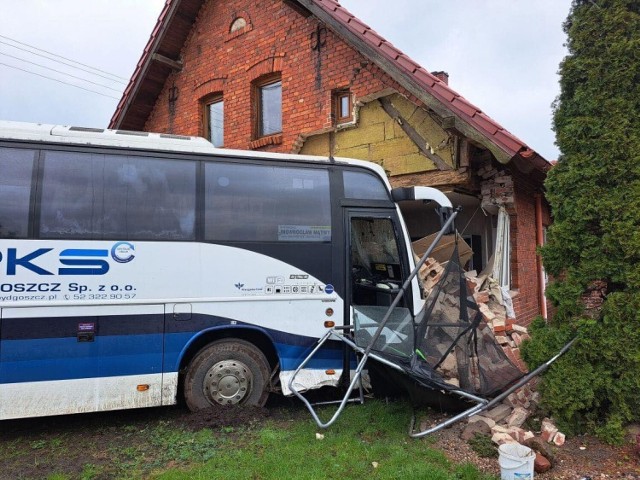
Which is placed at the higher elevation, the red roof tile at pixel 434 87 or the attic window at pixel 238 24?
the attic window at pixel 238 24

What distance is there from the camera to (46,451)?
4.16 metres

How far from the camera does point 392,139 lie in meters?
8.10

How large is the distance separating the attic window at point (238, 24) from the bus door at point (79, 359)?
8.24m

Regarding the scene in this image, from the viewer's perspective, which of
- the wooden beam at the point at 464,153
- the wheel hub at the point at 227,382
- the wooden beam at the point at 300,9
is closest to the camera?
the wheel hub at the point at 227,382

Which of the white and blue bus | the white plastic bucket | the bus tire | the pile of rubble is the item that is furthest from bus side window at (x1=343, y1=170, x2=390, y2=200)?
the white plastic bucket

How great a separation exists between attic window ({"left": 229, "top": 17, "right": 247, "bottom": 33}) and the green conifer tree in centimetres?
792

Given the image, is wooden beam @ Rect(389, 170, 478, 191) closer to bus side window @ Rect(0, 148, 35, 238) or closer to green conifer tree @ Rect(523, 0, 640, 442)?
green conifer tree @ Rect(523, 0, 640, 442)

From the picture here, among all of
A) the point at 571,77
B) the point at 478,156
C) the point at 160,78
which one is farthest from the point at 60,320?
the point at 160,78

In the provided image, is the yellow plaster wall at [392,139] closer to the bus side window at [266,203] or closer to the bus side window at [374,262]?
the bus side window at [374,262]

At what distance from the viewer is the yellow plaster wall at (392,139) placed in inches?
301

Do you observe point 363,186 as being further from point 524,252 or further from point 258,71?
point 258,71

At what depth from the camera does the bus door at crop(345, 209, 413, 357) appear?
15.6 feet

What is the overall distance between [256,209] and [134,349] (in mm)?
1887

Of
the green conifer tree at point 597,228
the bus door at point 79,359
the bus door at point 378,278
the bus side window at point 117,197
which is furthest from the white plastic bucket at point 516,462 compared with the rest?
the bus side window at point 117,197
